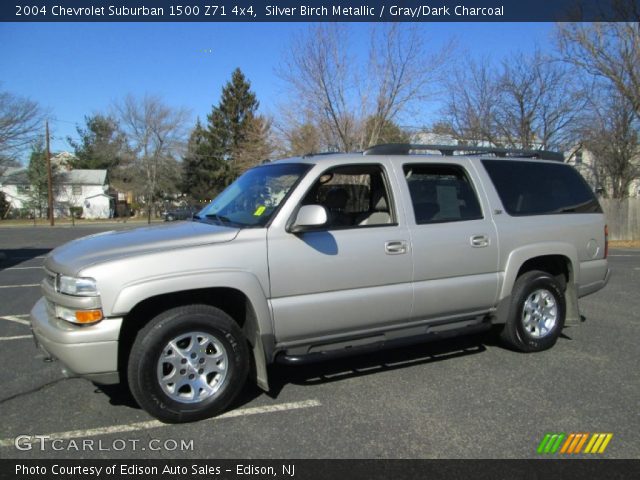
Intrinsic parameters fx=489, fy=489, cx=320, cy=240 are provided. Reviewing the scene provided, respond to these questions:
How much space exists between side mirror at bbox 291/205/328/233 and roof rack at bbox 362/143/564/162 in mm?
1021

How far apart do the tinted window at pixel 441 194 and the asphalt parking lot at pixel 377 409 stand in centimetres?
140

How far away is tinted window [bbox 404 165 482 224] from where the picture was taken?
4.34 metres

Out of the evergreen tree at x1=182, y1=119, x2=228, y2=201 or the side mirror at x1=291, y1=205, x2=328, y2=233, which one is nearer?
the side mirror at x1=291, y1=205, x2=328, y2=233

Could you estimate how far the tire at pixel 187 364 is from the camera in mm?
3285

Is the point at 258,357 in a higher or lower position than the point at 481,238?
lower

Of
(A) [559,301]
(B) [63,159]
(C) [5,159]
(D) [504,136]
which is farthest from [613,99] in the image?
(B) [63,159]

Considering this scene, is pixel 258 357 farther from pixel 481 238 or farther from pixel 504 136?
pixel 504 136

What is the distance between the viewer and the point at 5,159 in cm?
4094

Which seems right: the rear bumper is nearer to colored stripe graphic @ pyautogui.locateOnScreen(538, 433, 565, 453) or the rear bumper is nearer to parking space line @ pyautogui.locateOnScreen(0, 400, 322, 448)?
colored stripe graphic @ pyautogui.locateOnScreen(538, 433, 565, 453)

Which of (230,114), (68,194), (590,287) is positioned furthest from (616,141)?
(68,194)

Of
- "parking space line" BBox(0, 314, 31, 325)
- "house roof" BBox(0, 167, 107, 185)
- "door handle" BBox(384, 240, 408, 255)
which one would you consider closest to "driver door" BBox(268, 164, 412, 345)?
"door handle" BBox(384, 240, 408, 255)

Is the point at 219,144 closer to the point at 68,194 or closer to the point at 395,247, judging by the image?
the point at 68,194

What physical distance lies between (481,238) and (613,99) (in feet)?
72.3
